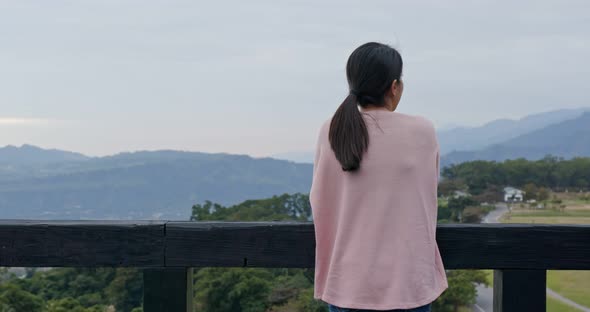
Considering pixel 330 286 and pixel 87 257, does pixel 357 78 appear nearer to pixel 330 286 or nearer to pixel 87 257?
pixel 330 286

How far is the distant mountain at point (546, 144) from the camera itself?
465 feet

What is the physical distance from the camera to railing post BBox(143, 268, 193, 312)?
7.01 feet

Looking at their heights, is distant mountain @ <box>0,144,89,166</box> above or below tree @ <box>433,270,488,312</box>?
above

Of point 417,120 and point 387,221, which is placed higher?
point 417,120

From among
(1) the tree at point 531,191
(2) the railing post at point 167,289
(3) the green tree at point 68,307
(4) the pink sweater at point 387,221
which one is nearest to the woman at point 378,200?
(4) the pink sweater at point 387,221

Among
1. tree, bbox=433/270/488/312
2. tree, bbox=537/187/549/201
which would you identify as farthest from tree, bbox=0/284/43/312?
tree, bbox=537/187/549/201

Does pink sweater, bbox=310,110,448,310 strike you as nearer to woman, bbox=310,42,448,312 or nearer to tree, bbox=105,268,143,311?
woman, bbox=310,42,448,312

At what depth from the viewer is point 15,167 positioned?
320ft

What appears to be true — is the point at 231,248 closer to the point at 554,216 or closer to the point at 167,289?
the point at 167,289

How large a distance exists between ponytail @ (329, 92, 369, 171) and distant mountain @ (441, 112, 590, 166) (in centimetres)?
12448

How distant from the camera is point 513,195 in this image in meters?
53.3

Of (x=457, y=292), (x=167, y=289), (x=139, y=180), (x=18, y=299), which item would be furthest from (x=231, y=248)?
(x=139, y=180)

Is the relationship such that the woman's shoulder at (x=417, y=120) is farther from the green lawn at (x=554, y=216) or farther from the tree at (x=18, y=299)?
the tree at (x=18, y=299)

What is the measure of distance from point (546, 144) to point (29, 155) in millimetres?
128251
